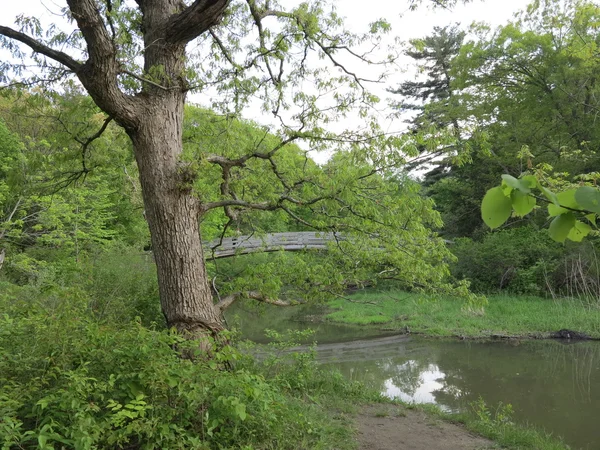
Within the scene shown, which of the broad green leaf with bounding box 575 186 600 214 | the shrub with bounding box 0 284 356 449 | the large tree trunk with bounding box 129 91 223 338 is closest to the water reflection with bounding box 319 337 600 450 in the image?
the large tree trunk with bounding box 129 91 223 338

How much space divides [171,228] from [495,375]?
7655 millimetres

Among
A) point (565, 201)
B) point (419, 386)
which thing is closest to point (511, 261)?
point (419, 386)

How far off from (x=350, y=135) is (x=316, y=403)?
3.26 metres

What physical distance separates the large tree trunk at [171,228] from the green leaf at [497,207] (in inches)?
174

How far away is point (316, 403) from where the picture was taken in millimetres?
6035

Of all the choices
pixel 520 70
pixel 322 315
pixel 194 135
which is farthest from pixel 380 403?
pixel 520 70

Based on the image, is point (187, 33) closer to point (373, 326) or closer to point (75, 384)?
point (75, 384)

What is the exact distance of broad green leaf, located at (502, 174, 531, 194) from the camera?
0.75 meters

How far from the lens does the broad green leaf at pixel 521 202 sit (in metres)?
0.80

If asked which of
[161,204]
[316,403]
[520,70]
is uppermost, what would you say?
[520,70]

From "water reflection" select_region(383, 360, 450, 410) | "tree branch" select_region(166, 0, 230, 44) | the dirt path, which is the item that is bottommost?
"water reflection" select_region(383, 360, 450, 410)

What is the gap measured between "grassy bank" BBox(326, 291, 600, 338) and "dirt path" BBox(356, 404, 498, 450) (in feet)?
18.0

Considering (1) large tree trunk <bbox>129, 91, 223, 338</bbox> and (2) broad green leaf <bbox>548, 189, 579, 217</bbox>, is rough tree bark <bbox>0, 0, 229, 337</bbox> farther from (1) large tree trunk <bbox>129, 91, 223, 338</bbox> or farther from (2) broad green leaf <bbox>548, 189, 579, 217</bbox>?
(2) broad green leaf <bbox>548, 189, 579, 217</bbox>

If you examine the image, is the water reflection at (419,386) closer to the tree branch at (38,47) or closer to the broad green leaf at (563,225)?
the tree branch at (38,47)
